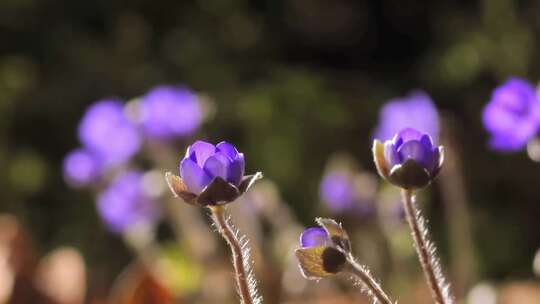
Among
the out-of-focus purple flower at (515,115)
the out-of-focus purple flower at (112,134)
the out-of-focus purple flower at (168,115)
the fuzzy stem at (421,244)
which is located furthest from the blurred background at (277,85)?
the fuzzy stem at (421,244)

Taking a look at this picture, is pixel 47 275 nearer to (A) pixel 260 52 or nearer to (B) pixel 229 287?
(B) pixel 229 287

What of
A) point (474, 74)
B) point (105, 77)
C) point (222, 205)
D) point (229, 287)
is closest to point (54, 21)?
point (105, 77)

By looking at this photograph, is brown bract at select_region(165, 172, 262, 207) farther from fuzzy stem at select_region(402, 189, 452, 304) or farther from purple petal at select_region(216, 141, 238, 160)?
fuzzy stem at select_region(402, 189, 452, 304)

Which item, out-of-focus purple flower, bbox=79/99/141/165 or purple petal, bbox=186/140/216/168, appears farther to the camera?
out-of-focus purple flower, bbox=79/99/141/165

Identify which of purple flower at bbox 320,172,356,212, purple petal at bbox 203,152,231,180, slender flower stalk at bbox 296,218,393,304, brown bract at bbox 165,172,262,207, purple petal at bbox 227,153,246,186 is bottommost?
purple flower at bbox 320,172,356,212

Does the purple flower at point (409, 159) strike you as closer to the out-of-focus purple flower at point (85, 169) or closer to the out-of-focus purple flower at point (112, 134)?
the out-of-focus purple flower at point (112, 134)

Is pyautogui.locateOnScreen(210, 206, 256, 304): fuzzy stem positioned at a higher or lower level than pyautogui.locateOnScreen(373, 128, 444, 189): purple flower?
lower

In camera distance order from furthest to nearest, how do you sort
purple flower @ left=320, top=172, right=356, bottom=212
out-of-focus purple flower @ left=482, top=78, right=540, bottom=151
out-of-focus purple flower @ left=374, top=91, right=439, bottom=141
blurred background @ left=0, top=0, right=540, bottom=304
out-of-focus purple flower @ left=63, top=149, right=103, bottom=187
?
blurred background @ left=0, top=0, right=540, bottom=304 → out-of-focus purple flower @ left=63, top=149, right=103, bottom=187 → purple flower @ left=320, top=172, right=356, bottom=212 → out-of-focus purple flower @ left=374, top=91, right=439, bottom=141 → out-of-focus purple flower @ left=482, top=78, right=540, bottom=151

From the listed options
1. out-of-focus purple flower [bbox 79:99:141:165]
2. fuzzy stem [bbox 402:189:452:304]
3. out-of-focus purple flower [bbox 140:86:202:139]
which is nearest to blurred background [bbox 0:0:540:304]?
out-of-focus purple flower [bbox 79:99:141:165]
